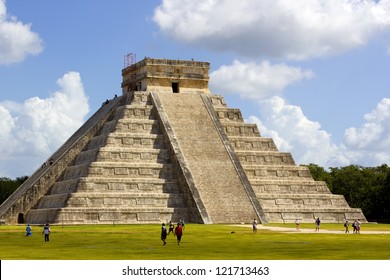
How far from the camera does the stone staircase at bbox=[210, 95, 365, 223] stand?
69.6 metres

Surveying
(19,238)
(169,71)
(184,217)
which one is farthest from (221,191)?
(19,238)

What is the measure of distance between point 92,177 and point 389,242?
2862cm

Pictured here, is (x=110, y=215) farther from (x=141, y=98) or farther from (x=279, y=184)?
(x=279, y=184)

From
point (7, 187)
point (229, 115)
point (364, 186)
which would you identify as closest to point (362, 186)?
point (364, 186)

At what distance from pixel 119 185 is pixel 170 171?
5.09 meters

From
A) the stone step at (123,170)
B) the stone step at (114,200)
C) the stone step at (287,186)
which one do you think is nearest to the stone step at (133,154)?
the stone step at (123,170)

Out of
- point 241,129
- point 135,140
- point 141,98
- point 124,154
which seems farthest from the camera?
point 241,129

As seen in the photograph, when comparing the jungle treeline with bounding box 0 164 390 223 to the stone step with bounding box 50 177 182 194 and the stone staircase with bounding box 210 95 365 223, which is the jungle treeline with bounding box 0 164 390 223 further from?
the stone step with bounding box 50 177 182 194

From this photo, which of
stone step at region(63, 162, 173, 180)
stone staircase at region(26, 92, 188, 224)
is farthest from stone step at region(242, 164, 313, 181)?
stone step at region(63, 162, 173, 180)

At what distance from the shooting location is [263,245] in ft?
136

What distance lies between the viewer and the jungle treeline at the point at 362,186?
8981 cm

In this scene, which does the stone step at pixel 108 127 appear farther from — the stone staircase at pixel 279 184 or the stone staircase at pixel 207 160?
the stone staircase at pixel 279 184

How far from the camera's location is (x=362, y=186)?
99.2 metres

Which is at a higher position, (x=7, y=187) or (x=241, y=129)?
(x=241, y=129)
